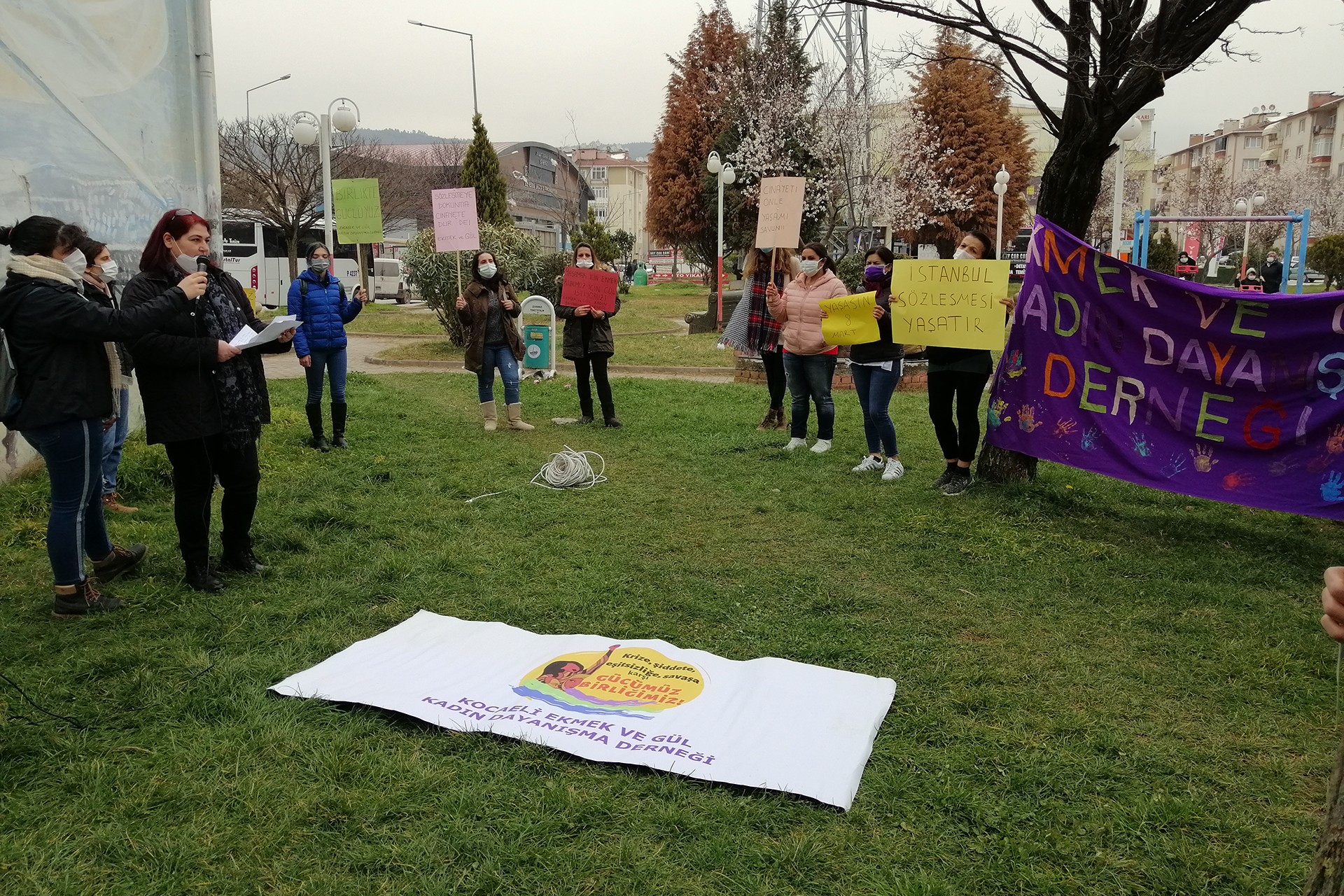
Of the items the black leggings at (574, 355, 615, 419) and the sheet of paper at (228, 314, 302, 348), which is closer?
the sheet of paper at (228, 314, 302, 348)

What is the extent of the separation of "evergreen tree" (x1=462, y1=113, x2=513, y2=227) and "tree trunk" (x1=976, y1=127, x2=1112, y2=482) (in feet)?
63.1

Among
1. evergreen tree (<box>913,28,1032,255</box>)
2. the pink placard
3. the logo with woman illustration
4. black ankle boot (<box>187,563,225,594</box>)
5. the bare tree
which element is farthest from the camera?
evergreen tree (<box>913,28,1032,255</box>)

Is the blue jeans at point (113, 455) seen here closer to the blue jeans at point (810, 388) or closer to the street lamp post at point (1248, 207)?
the blue jeans at point (810, 388)

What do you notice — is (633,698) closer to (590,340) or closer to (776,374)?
(776,374)

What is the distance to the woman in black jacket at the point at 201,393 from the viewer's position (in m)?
4.68

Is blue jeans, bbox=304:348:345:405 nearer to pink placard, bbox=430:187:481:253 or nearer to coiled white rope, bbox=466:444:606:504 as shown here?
pink placard, bbox=430:187:481:253

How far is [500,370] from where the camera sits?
991cm

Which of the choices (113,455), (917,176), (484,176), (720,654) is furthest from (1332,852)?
(917,176)

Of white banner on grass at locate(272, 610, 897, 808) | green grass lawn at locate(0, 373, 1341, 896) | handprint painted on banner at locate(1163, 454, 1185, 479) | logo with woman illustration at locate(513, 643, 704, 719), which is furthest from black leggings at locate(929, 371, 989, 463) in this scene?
logo with woman illustration at locate(513, 643, 704, 719)

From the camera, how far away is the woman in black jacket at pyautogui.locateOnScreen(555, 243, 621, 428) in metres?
9.99

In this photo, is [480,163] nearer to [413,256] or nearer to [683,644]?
[413,256]

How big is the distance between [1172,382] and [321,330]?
709cm

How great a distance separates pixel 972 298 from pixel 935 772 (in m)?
4.33

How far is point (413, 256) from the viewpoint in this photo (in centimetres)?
1833
